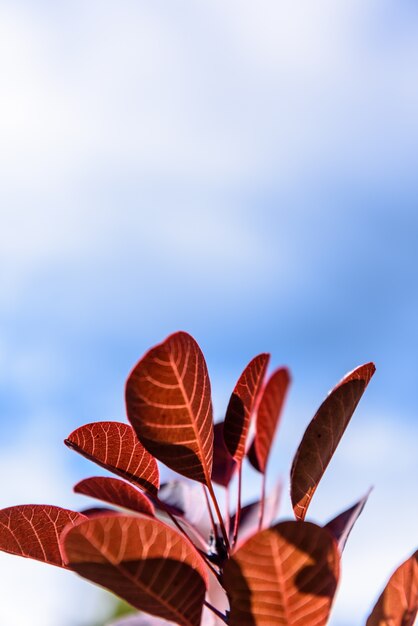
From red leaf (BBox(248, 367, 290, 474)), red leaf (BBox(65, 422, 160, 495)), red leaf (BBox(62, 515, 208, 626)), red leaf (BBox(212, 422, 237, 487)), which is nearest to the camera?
red leaf (BBox(62, 515, 208, 626))

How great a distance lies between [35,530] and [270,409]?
18.4 inches

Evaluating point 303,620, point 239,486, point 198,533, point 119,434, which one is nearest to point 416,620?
point 303,620

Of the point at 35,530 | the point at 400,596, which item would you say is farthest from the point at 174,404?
the point at 400,596

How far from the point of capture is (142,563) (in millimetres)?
821

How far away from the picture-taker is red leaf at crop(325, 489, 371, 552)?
1.04 meters

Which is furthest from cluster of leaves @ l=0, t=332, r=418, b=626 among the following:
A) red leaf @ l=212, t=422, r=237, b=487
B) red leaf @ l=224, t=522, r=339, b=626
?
red leaf @ l=212, t=422, r=237, b=487

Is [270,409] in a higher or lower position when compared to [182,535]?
higher

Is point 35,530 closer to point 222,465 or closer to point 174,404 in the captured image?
point 174,404

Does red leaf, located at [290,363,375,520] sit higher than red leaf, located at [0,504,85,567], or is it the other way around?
red leaf, located at [290,363,375,520]

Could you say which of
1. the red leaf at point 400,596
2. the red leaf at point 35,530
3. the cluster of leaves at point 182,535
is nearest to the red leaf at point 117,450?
the cluster of leaves at point 182,535

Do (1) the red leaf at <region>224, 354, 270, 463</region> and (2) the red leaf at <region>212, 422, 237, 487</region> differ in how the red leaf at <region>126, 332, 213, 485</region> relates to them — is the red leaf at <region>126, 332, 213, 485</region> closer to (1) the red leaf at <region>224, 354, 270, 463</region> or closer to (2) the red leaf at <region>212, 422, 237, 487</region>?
(1) the red leaf at <region>224, 354, 270, 463</region>

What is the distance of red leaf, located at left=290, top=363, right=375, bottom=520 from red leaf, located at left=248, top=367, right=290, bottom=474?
0.06 meters

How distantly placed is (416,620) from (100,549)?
59cm

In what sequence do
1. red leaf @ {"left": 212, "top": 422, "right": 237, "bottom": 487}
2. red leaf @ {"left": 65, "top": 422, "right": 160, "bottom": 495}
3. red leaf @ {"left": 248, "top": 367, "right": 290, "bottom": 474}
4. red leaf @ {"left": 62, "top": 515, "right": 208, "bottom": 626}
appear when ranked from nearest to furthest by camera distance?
red leaf @ {"left": 62, "top": 515, "right": 208, "bottom": 626}, red leaf @ {"left": 248, "top": 367, "right": 290, "bottom": 474}, red leaf @ {"left": 65, "top": 422, "right": 160, "bottom": 495}, red leaf @ {"left": 212, "top": 422, "right": 237, "bottom": 487}
